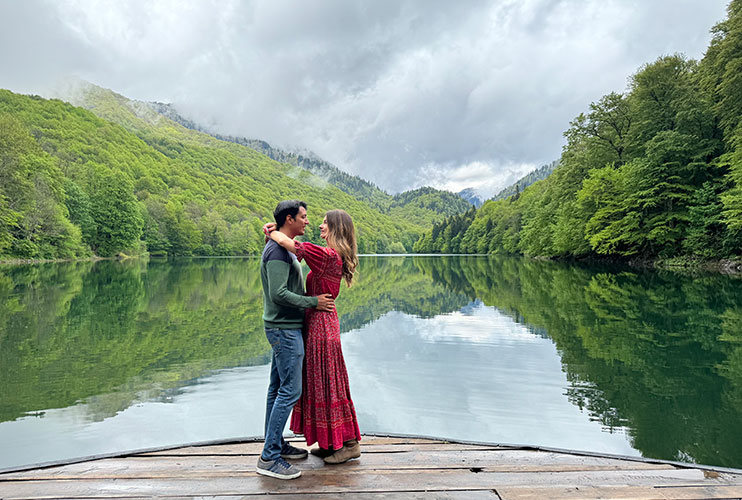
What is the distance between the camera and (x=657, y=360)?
8672mm

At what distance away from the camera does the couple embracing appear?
11.3 feet

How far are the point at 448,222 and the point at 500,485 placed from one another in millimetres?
142598

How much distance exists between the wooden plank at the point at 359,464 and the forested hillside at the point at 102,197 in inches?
1826


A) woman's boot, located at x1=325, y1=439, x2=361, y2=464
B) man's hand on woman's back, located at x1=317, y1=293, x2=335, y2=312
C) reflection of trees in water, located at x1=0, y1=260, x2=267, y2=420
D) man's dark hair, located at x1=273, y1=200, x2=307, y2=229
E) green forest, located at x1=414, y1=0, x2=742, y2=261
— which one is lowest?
woman's boot, located at x1=325, y1=439, x2=361, y2=464

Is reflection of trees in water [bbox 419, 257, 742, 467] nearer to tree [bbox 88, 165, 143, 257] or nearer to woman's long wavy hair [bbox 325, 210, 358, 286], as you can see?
woman's long wavy hair [bbox 325, 210, 358, 286]

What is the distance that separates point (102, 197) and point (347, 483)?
71.3 meters

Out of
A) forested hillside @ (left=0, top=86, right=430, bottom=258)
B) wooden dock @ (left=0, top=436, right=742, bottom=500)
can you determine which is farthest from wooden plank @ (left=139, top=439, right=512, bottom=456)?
forested hillside @ (left=0, top=86, right=430, bottom=258)

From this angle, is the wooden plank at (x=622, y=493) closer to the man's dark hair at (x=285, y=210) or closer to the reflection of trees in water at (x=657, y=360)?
the reflection of trees in water at (x=657, y=360)

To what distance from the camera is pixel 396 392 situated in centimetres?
760

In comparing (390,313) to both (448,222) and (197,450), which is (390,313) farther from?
(448,222)

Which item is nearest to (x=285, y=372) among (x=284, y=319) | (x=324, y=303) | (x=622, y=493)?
(x=284, y=319)

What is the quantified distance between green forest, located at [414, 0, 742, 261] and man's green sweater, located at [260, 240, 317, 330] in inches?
1068

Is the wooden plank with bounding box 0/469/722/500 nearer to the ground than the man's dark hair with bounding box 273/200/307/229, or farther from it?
nearer to the ground

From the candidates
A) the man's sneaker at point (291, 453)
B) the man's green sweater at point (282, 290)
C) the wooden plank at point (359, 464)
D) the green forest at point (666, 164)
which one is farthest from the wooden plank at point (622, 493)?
the green forest at point (666, 164)
